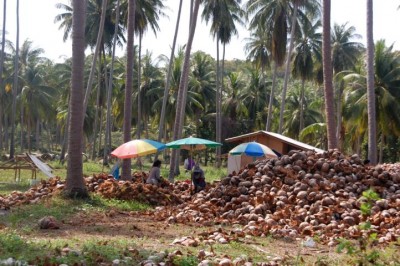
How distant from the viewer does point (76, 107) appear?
1441 centimetres

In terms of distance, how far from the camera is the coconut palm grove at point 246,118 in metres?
10.9

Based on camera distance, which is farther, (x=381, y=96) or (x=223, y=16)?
(x=223, y=16)

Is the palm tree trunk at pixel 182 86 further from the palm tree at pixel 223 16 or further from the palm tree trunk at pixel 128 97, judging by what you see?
the palm tree at pixel 223 16

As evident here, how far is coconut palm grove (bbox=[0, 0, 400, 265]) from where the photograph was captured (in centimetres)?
1094

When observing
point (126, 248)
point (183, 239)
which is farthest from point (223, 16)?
point (126, 248)

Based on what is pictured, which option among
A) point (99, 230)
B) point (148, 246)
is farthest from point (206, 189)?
point (148, 246)

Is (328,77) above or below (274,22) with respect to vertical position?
below

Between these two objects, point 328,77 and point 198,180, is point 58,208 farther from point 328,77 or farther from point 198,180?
point 328,77

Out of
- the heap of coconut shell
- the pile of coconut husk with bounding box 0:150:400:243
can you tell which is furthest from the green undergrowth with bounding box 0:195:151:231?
the heap of coconut shell

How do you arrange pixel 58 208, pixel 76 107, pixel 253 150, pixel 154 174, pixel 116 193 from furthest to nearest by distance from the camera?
pixel 253 150, pixel 154 174, pixel 116 193, pixel 76 107, pixel 58 208

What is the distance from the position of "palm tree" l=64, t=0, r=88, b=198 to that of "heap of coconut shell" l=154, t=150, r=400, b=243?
2.27 metres

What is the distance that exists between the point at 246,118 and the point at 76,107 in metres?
39.0

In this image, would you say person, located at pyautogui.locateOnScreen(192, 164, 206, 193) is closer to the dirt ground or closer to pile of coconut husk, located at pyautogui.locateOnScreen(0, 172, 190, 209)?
pile of coconut husk, located at pyautogui.locateOnScreen(0, 172, 190, 209)

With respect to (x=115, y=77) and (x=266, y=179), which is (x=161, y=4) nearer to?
(x=115, y=77)
